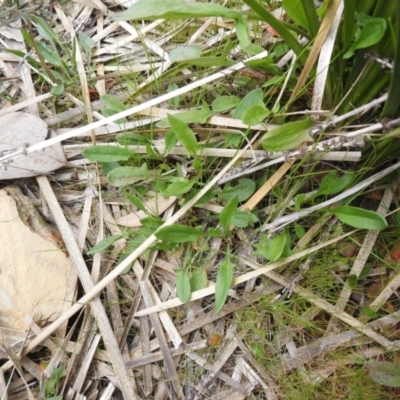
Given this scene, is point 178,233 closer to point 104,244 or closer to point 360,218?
point 104,244

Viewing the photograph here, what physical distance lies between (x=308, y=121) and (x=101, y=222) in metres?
0.62

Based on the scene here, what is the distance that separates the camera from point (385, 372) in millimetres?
1196

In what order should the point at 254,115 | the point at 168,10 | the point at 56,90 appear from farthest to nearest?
the point at 56,90, the point at 254,115, the point at 168,10

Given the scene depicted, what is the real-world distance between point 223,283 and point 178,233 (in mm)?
167

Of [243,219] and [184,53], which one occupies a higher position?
[184,53]

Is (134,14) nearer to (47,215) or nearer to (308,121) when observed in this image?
(308,121)

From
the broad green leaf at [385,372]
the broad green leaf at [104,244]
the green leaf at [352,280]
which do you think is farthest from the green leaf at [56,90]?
the broad green leaf at [385,372]

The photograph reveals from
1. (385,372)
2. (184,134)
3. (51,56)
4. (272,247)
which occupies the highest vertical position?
(51,56)

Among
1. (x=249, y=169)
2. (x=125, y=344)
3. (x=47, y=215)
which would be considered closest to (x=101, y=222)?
(x=47, y=215)

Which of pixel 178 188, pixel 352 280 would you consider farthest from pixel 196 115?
pixel 352 280

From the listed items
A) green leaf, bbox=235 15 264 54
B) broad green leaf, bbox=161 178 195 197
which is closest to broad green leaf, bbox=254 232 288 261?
broad green leaf, bbox=161 178 195 197

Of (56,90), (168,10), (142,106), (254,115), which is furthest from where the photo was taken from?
(56,90)

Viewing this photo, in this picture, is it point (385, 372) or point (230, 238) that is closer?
point (385, 372)

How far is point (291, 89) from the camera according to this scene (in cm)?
126
